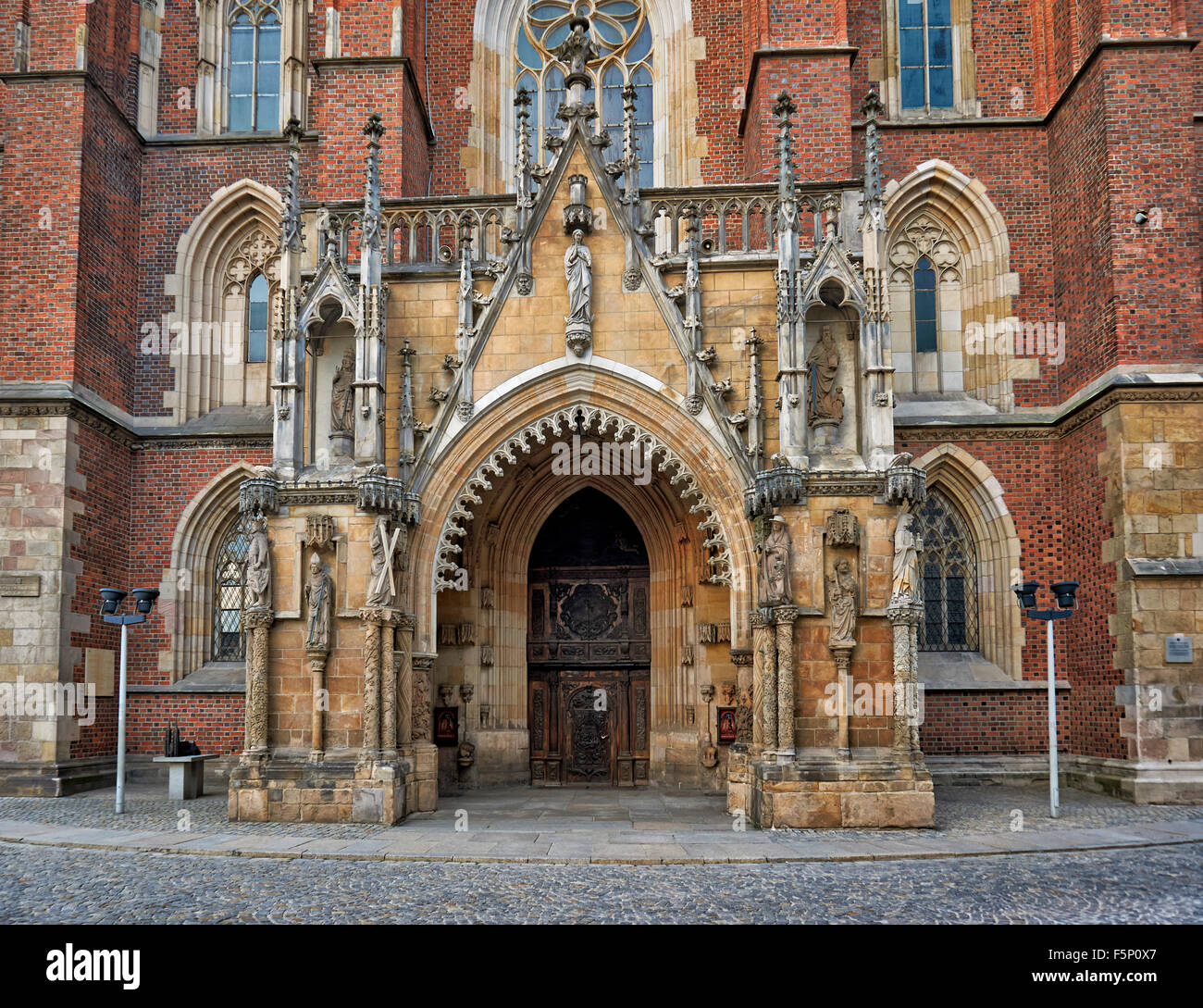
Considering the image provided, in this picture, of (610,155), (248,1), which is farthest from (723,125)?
(248,1)

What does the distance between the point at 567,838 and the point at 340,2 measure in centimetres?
1427

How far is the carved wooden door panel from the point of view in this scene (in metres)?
16.5

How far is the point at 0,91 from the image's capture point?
1753cm

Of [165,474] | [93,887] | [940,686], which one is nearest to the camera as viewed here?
[93,887]

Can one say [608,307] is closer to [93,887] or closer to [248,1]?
[93,887]

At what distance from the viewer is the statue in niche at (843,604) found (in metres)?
12.5

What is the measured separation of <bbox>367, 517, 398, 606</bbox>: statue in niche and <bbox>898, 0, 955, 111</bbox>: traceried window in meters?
11.9

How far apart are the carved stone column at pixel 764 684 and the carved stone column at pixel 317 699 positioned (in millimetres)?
5144

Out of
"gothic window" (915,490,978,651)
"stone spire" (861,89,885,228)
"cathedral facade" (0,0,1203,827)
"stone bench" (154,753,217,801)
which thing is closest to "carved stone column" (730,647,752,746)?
"cathedral facade" (0,0,1203,827)

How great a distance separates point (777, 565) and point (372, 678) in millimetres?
4973

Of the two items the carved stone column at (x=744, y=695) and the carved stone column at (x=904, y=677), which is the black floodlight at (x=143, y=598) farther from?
the carved stone column at (x=904, y=677)

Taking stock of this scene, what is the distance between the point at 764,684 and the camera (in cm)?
1258

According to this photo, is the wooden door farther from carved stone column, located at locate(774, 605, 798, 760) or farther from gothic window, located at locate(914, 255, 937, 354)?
gothic window, located at locate(914, 255, 937, 354)

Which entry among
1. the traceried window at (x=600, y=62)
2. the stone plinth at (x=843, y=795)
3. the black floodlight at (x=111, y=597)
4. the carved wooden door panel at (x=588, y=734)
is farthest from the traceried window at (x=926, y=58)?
the black floodlight at (x=111, y=597)
